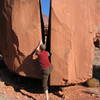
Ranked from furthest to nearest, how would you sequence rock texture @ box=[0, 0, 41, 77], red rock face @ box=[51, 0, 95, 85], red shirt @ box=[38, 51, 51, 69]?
rock texture @ box=[0, 0, 41, 77]
red rock face @ box=[51, 0, 95, 85]
red shirt @ box=[38, 51, 51, 69]

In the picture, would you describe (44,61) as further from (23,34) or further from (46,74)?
(23,34)

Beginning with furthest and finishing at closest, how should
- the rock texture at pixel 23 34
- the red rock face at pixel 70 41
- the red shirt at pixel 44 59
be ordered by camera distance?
the rock texture at pixel 23 34 → the red rock face at pixel 70 41 → the red shirt at pixel 44 59

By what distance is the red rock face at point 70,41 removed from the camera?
359 inches

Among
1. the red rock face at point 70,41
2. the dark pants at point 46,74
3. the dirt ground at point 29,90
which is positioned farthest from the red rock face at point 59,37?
the dirt ground at point 29,90

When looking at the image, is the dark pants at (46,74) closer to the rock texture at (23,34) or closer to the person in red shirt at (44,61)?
the person in red shirt at (44,61)

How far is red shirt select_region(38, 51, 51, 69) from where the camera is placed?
28.9ft

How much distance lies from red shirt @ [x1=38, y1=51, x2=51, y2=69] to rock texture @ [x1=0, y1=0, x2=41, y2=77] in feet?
1.54

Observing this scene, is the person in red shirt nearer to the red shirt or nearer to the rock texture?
the red shirt

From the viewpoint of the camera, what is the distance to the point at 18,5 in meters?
9.55

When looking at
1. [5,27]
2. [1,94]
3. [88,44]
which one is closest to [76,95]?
[88,44]

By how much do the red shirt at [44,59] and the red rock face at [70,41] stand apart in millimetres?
308

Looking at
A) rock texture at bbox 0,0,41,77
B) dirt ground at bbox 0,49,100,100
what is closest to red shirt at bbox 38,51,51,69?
rock texture at bbox 0,0,41,77

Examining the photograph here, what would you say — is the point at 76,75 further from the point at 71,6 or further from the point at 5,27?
the point at 5,27

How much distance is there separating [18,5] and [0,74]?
256 centimetres
